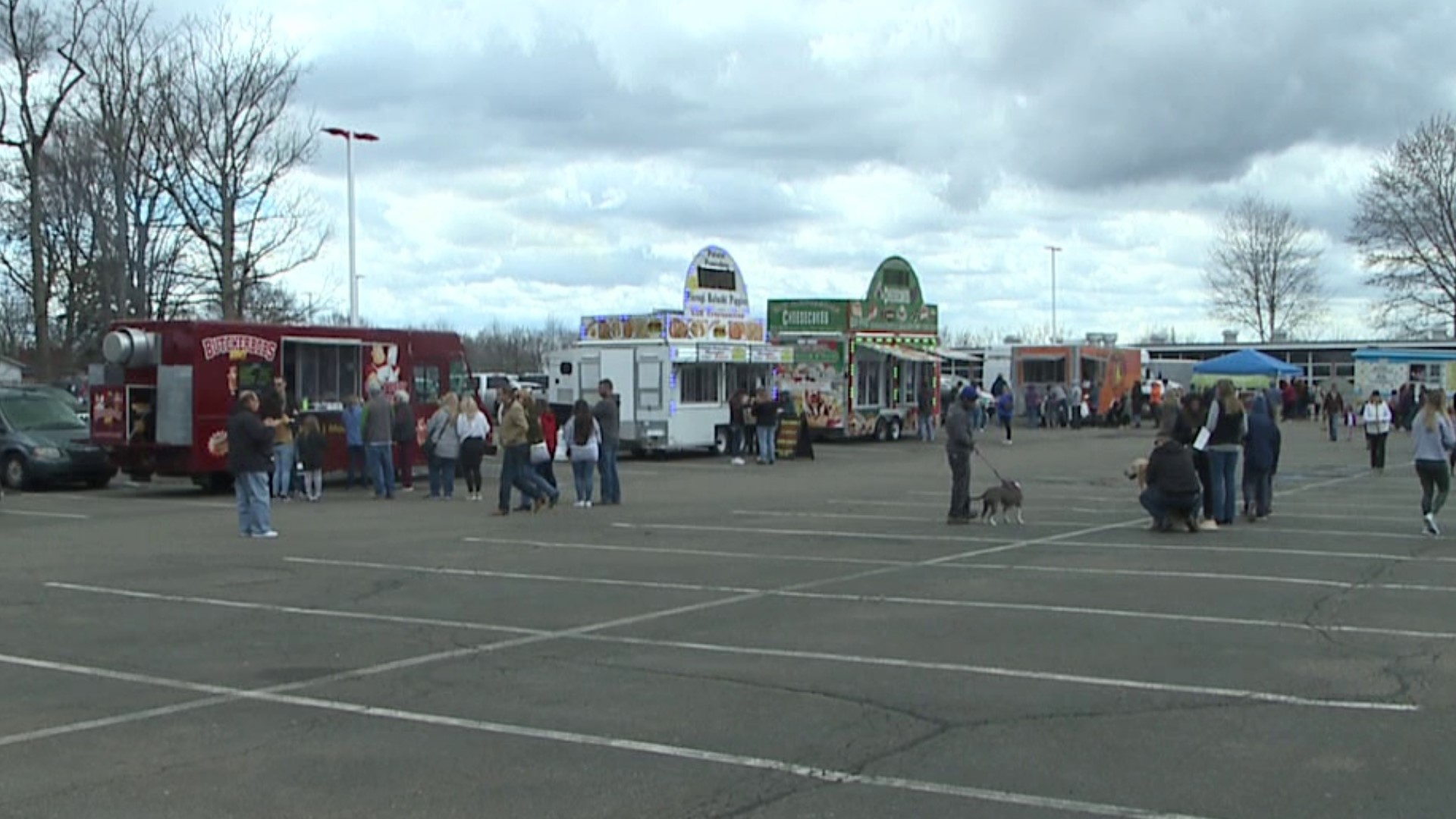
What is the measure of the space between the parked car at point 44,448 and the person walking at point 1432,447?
743 inches

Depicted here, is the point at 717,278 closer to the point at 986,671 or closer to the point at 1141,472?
the point at 1141,472

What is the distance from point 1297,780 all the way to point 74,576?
434 inches

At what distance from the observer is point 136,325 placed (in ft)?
73.6

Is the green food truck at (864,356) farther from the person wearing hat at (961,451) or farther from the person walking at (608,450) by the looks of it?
the person wearing hat at (961,451)

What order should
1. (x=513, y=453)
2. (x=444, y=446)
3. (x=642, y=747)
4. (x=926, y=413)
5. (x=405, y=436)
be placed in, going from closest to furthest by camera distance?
(x=642, y=747) → (x=513, y=453) → (x=444, y=446) → (x=405, y=436) → (x=926, y=413)

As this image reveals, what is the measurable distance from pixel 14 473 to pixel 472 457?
8.04 m

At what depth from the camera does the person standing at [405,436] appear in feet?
77.0

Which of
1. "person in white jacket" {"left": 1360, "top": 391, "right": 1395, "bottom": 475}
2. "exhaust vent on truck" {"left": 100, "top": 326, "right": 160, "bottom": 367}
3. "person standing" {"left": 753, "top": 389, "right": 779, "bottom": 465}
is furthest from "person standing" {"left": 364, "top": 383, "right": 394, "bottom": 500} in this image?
"person in white jacket" {"left": 1360, "top": 391, "right": 1395, "bottom": 475}

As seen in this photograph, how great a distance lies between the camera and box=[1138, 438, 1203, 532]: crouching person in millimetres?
16172

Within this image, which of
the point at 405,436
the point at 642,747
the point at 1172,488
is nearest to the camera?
the point at 642,747

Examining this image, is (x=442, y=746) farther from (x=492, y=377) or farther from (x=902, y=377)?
(x=492, y=377)

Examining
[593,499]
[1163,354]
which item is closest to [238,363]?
[593,499]

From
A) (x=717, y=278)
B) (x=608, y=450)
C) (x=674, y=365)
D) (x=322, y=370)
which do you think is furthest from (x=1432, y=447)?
(x=717, y=278)

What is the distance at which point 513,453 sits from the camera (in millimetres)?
19578
